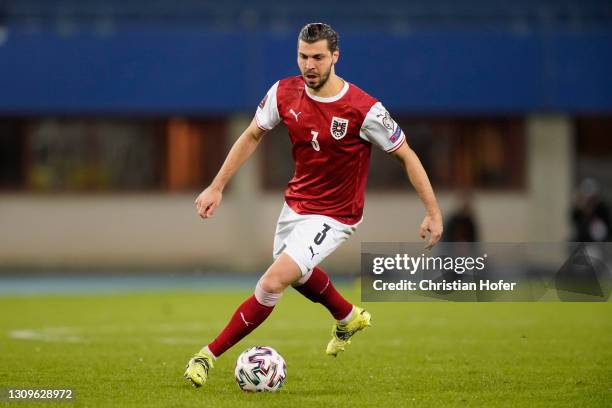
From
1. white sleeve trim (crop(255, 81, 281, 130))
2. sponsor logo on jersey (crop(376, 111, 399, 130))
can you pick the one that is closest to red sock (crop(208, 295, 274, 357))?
white sleeve trim (crop(255, 81, 281, 130))

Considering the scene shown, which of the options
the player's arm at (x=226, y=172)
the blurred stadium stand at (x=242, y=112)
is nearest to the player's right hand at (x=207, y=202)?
the player's arm at (x=226, y=172)

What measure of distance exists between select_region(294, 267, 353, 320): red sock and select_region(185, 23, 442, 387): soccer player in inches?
11.7

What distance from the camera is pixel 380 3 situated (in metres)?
28.0

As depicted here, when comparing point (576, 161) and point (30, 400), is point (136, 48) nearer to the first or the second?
point (576, 161)

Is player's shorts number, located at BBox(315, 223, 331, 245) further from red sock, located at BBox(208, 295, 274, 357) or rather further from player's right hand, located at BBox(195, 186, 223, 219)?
player's right hand, located at BBox(195, 186, 223, 219)

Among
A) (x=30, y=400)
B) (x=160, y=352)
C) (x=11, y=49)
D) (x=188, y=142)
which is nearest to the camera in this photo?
(x=30, y=400)

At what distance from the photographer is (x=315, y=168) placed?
8953 mm

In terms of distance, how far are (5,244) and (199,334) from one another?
1348 centimetres

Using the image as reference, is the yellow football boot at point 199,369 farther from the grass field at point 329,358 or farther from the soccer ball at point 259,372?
the soccer ball at point 259,372

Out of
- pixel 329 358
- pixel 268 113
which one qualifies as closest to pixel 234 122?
pixel 329 358

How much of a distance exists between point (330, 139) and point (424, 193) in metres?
0.77

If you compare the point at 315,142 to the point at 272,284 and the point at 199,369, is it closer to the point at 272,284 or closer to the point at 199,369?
the point at 272,284

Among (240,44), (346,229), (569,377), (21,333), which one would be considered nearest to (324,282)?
(346,229)

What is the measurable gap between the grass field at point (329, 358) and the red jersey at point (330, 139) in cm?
137
